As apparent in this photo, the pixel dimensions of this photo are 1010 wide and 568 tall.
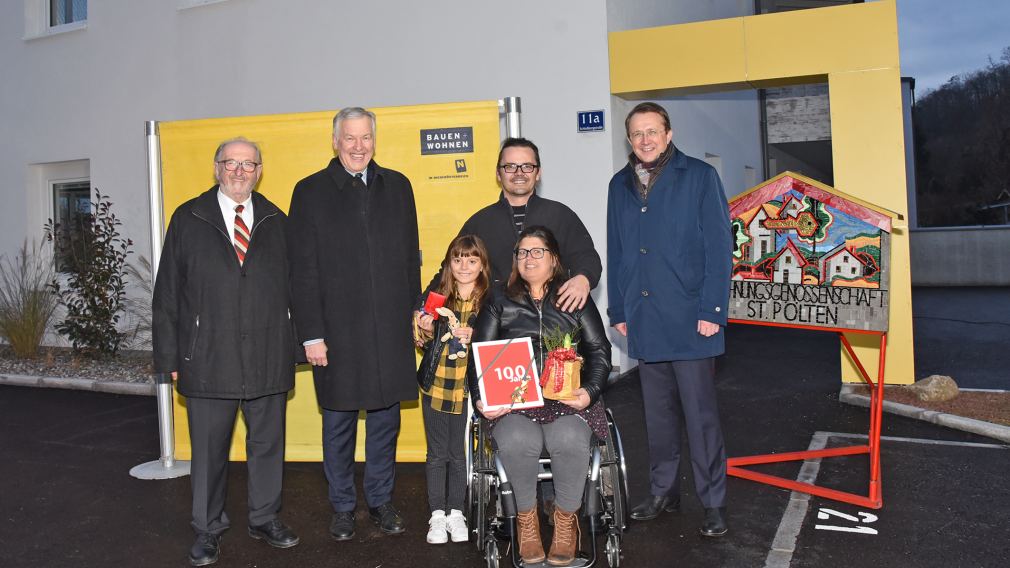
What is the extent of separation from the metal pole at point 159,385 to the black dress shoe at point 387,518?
1.87 metres

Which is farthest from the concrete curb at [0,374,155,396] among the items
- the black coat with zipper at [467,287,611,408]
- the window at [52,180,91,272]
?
the black coat with zipper at [467,287,611,408]

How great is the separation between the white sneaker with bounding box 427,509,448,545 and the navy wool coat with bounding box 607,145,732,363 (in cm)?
124

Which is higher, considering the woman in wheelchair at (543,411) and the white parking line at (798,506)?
the woman in wheelchair at (543,411)

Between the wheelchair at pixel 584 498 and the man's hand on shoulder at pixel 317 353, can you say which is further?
the man's hand on shoulder at pixel 317 353

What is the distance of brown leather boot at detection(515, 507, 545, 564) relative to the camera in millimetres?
3264

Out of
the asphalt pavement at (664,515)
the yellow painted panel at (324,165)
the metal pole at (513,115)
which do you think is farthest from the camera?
the yellow painted panel at (324,165)

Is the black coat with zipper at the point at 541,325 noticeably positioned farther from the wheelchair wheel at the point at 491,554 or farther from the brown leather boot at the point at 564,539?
the wheelchair wheel at the point at 491,554

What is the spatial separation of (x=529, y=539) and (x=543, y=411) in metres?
0.53

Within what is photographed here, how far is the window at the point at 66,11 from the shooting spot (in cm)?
1136

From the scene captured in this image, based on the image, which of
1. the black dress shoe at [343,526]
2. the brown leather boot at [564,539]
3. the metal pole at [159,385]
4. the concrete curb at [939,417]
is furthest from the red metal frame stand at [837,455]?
the metal pole at [159,385]

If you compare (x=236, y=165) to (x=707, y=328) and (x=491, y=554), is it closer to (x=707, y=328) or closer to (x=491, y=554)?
(x=491, y=554)

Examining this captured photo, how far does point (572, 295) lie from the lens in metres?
3.52

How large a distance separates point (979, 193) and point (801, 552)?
124 ft

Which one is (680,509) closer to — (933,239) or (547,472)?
(547,472)
